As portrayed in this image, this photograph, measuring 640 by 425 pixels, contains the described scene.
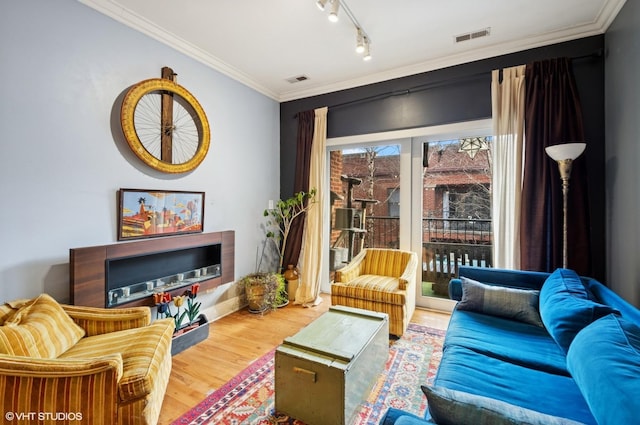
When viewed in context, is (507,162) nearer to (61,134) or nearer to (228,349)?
(228,349)

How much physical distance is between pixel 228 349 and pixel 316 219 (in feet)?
6.17

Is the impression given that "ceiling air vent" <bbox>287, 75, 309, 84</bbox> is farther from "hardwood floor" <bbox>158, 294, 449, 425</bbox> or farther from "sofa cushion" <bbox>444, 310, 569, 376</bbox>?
"sofa cushion" <bbox>444, 310, 569, 376</bbox>

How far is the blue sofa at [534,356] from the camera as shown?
33.1 inches

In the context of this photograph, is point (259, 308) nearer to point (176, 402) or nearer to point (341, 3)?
point (176, 402)

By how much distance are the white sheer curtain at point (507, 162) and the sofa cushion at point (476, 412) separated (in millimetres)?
2327

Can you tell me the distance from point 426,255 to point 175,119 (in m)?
3.13

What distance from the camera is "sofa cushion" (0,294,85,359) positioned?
1.47 meters

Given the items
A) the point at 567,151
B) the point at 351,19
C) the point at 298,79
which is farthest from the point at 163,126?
the point at 567,151

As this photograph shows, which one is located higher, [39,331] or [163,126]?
[163,126]

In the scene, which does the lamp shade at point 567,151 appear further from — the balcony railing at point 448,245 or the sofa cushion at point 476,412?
the sofa cushion at point 476,412

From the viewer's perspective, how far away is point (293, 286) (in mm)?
3945

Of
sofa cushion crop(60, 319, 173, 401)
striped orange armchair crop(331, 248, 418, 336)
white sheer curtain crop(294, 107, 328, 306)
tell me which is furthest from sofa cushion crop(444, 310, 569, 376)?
white sheer curtain crop(294, 107, 328, 306)

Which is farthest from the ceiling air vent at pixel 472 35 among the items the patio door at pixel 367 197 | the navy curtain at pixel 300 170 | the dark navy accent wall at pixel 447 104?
the navy curtain at pixel 300 170

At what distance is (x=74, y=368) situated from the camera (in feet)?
4.42
